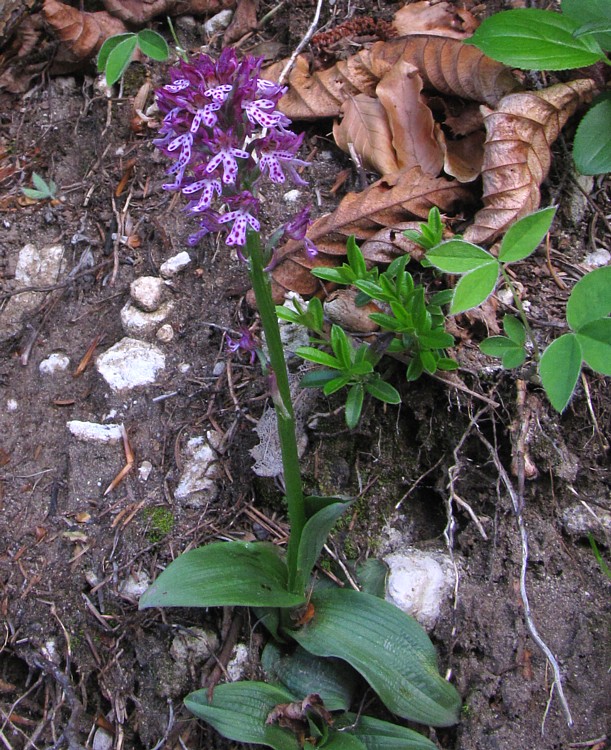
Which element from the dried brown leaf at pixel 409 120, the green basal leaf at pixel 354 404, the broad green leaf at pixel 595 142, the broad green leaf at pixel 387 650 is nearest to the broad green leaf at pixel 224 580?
the broad green leaf at pixel 387 650

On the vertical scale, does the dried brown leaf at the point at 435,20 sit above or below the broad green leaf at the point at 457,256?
above

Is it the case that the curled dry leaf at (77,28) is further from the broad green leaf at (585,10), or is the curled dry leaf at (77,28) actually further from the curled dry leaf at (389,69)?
the broad green leaf at (585,10)

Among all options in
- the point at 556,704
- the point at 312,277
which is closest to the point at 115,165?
the point at 312,277

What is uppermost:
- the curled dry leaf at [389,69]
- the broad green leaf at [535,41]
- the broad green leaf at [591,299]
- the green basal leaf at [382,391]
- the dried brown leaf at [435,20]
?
the broad green leaf at [535,41]

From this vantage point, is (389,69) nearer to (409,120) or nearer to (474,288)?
(409,120)

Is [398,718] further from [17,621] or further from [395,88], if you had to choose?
[395,88]

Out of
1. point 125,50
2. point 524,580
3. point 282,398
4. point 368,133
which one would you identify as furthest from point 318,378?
point 125,50

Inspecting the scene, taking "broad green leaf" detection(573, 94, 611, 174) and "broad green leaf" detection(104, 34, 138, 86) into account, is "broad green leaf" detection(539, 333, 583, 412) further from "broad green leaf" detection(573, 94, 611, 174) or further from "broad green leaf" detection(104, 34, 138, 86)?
"broad green leaf" detection(104, 34, 138, 86)
